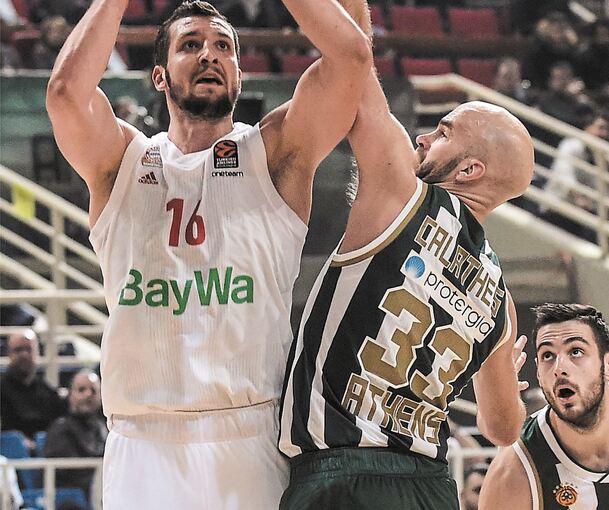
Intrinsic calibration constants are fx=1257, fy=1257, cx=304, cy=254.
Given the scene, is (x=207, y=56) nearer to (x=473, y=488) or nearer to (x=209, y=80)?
(x=209, y=80)

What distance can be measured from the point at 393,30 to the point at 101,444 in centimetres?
876

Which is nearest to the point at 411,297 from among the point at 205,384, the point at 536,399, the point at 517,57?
the point at 205,384

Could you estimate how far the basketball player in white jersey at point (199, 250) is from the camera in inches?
141

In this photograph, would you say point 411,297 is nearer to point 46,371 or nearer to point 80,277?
point 46,371

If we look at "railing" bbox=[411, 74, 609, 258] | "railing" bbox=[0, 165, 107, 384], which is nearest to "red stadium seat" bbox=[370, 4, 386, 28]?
"railing" bbox=[411, 74, 609, 258]

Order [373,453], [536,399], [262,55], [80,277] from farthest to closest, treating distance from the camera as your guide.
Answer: [262,55] → [80,277] → [536,399] → [373,453]

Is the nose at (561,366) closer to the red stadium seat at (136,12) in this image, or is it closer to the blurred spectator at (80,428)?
the blurred spectator at (80,428)

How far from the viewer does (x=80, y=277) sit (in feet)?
33.1

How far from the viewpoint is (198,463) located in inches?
142

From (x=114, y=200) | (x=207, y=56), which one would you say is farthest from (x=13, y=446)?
(x=207, y=56)

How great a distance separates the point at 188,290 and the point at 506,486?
61.6 inches

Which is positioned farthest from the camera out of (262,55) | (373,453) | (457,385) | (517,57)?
(517,57)

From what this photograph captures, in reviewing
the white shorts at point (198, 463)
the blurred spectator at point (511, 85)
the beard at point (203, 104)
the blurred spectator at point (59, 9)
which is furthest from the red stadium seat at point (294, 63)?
the white shorts at point (198, 463)

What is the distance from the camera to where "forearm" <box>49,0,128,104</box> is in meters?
3.59
